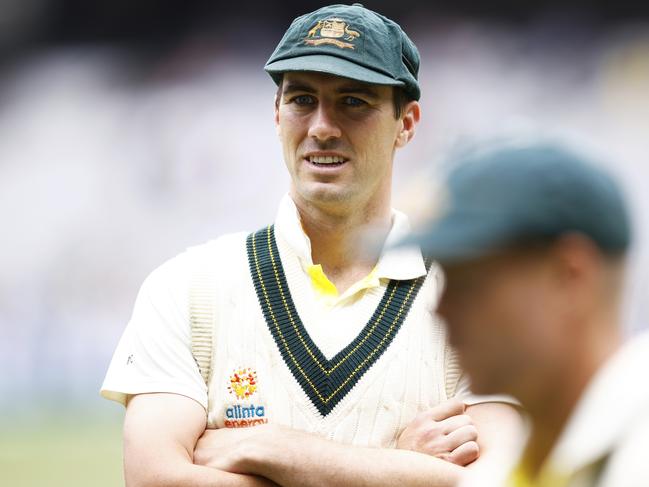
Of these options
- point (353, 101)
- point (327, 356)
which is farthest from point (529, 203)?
point (353, 101)

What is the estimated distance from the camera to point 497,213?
48.2 inches

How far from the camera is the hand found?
7.60 ft

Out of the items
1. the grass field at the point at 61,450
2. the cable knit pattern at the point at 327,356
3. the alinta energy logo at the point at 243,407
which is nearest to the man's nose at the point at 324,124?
the cable knit pattern at the point at 327,356

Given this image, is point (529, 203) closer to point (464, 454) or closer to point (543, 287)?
point (543, 287)

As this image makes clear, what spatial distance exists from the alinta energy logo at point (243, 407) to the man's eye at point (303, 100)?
25.2 inches

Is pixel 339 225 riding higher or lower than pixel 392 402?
higher

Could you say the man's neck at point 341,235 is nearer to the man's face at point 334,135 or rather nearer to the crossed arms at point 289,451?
the man's face at point 334,135

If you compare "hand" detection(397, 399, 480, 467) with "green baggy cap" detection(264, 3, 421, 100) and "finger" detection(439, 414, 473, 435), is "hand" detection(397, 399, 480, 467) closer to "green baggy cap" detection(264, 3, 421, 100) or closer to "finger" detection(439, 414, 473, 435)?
"finger" detection(439, 414, 473, 435)

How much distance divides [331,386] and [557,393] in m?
1.22

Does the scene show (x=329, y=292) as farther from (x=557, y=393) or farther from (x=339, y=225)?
(x=557, y=393)

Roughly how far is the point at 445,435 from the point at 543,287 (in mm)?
1170

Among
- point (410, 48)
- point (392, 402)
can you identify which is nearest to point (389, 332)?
point (392, 402)

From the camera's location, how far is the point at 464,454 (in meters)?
2.31

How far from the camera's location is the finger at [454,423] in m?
2.36
